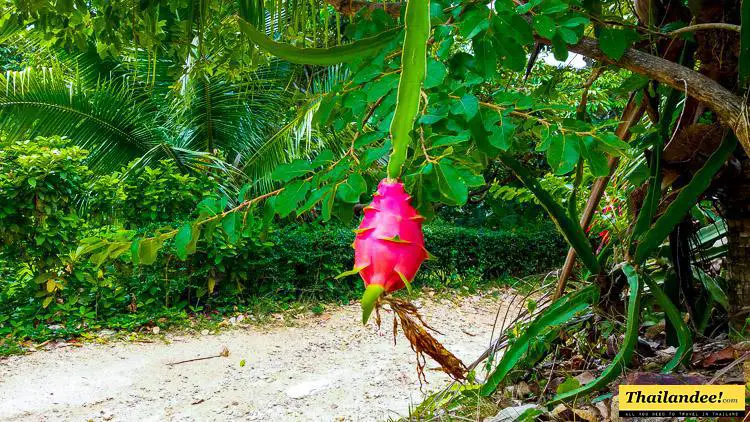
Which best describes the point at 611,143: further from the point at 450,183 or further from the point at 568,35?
the point at 450,183

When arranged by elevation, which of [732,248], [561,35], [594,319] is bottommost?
[594,319]

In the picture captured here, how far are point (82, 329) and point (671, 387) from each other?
12.4 ft

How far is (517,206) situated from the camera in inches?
273

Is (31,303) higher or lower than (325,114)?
lower

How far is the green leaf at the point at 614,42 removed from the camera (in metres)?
0.86

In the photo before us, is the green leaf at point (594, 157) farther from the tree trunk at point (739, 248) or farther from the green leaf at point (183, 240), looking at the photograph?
the green leaf at point (183, 240)

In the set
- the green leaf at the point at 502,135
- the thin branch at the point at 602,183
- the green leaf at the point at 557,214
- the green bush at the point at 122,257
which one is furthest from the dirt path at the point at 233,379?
the green leaf at the point at 502,135

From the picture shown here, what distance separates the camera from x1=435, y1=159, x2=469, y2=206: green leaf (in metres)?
0.66

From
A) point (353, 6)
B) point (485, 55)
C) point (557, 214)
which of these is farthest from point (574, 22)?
point (557, 214)

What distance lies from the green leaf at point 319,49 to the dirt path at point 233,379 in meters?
1.71

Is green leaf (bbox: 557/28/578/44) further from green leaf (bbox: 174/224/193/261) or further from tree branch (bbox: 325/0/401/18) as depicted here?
green leaf (bbox: 174/224/193/261)

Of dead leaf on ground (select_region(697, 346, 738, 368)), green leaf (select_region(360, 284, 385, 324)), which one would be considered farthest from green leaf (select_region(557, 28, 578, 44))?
dead leaf on ground (select_region(697, 346, 738, 368))

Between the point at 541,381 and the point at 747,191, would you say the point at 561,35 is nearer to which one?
the point at 747,191

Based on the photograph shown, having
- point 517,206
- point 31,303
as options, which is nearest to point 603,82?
point 517,206
